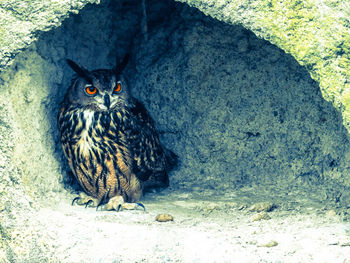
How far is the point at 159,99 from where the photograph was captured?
364 cm

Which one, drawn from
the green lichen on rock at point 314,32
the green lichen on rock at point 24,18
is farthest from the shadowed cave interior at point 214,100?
the green lichen on rock at point 314,32

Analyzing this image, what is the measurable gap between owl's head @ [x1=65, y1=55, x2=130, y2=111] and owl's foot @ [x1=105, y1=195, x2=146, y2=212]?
501 millimetres

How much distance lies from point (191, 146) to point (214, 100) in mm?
346

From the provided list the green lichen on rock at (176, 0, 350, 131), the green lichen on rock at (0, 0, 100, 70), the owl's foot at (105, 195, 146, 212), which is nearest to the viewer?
the green lichen on rock at (176, 0, 350, 131)

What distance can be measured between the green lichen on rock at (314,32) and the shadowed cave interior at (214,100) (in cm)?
86

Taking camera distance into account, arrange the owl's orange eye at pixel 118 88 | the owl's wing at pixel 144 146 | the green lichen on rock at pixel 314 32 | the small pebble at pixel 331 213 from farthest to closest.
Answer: the owl's wing at pixel 144 146
the owl's orange eye at pixel 118 88
the small pebble at pixel 331 213
the green lichen on rock at pixel 314 32

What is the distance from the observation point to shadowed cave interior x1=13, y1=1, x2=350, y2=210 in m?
3.16

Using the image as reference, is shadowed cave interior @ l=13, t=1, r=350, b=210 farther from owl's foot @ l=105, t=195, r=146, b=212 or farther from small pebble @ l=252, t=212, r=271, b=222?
small pebble @ l=252, t=212, r=271, b=222

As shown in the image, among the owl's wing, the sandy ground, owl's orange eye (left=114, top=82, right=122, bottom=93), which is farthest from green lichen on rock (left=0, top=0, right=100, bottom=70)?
the owl's wing

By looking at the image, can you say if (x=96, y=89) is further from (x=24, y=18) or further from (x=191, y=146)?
(x=191, y=146)

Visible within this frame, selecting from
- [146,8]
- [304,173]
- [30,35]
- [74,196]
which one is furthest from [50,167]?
[304,173]

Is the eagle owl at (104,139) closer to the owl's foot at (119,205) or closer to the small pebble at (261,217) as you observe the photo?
the owl's foot at (119,205)

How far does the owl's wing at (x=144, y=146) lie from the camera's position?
3162 millimetres

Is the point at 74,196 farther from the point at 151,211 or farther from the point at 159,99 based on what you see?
the point at 159,99
